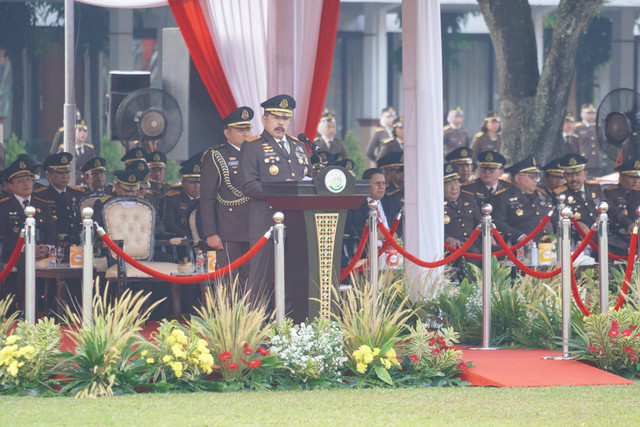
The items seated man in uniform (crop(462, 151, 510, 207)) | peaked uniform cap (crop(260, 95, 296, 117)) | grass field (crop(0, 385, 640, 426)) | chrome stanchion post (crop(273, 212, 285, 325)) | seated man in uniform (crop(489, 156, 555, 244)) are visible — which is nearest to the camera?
grass field (crop(0, 385, 640, 426))

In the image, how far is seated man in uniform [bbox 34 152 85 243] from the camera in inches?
490

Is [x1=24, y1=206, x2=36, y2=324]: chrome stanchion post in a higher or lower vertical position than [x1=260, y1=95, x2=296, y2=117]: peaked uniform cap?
lower

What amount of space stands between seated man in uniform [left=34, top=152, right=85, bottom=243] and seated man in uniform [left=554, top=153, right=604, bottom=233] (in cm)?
519

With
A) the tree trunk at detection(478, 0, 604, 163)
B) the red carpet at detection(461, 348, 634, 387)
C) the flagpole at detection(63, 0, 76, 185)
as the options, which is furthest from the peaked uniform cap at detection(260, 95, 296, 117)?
the tree trunk at detection(478, 0, 604, 163)

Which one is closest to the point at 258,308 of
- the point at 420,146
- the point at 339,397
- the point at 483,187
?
the point at 339,397

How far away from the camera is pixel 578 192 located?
544 inches

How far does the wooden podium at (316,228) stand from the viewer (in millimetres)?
8547

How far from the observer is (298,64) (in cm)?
1140

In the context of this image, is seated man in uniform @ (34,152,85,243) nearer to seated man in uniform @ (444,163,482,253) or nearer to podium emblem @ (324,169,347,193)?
seated man in uniform @ (444,163,482,253)

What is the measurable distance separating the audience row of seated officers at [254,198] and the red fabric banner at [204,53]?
452 mm

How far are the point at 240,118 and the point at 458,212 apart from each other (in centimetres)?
343

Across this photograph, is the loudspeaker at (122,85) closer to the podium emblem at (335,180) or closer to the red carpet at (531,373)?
the podium emblem at (335,180)

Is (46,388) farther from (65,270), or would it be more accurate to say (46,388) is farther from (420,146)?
(420,146)

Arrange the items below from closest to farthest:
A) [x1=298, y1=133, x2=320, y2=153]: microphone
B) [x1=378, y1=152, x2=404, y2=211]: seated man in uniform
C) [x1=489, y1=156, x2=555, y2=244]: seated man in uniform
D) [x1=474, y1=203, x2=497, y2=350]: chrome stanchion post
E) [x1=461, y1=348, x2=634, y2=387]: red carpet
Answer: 1. [x1=461, y1=348, x2=634, y2=387]: red carpet
2. [x1=474, y1=203, x2=497, y2=350]: chrome stanchion post
3. [x1=298, y1=133, x2=320, y2=153]: microphone
4. [x1=489, y1=156, x2=555, y2=244]: seated man in uniform
5. [x1=378, y1=152, x2=404, y2=211]: seated man in uniform
